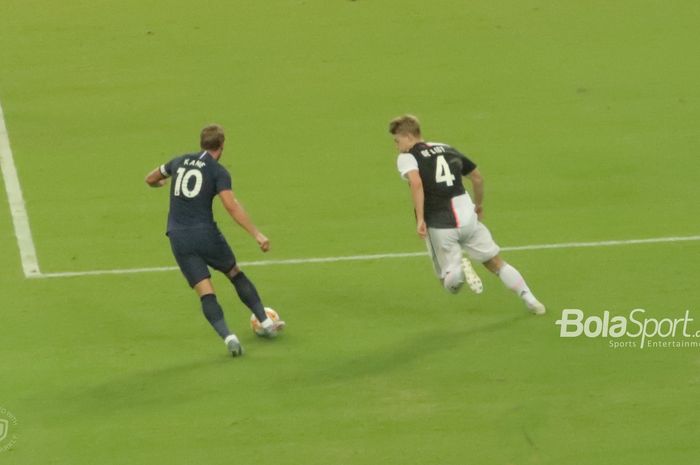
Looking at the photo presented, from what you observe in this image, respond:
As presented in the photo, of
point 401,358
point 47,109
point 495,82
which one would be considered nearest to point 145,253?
point 401,358

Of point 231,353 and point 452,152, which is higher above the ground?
point 452,152

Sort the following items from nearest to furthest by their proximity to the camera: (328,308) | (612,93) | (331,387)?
(331,387)
(328,308)
(612,93)

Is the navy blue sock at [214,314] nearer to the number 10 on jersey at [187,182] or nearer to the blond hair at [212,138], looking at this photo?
the number 10 on jersey at [187,182]

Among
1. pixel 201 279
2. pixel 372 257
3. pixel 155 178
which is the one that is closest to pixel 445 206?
pixel 201 279

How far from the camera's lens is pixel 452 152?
1422 centimetres

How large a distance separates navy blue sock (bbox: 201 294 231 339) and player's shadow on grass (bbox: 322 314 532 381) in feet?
3.24

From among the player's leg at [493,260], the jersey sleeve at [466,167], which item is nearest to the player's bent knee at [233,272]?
the player's leg at [493,260]

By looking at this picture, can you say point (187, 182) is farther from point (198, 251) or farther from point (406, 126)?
point (406, 126)

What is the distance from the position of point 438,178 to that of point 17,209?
626 cm

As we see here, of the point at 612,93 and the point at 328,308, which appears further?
the point at 612,93

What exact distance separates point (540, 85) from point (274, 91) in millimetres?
3841

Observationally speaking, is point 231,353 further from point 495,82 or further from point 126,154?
point 495,82

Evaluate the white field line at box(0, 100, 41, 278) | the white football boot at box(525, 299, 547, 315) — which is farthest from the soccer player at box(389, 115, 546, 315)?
the white field line at box(0, 100, 41, 278)

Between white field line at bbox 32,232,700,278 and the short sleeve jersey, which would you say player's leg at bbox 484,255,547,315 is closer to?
the short sleeve jersey
